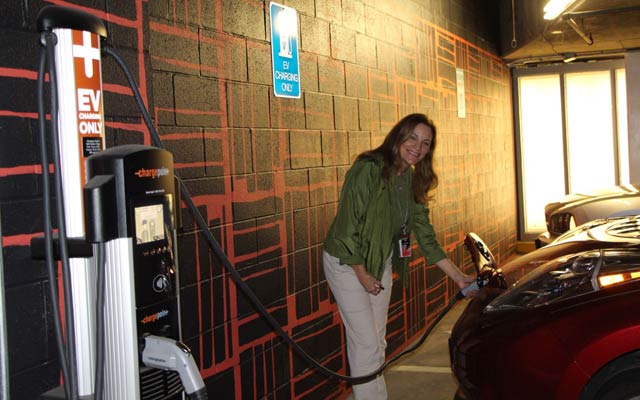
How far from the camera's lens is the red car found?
3.02m

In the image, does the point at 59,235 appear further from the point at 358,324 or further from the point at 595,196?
the point at 595,196

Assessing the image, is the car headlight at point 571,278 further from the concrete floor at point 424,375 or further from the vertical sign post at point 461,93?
the vertical sign post at point 461,93

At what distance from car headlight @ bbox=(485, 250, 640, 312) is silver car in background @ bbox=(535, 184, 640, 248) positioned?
3004 mm

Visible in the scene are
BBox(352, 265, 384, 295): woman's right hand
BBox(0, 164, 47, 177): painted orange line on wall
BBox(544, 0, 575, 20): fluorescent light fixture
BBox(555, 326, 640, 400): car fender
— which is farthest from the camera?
BBox(544, 0, 575, 20): fluorescent light fixture

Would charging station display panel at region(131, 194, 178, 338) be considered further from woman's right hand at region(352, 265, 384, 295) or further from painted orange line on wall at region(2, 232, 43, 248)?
woman's right hand at region(352, 265, 384, 295)

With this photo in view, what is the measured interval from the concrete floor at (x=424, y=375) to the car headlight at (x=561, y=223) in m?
1.47

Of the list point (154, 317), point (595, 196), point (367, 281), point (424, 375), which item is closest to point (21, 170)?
point (154, 317)

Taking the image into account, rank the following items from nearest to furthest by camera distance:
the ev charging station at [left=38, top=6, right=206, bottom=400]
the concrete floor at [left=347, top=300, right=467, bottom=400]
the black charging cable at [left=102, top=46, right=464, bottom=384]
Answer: the ev charging station at [left=38, top=6, right=206, bottom=400] → the black charging cable at [left=102, top=46, right=464, bottom=384] → the concrete floor at [left=347, top=300, right=467, bottom=400]

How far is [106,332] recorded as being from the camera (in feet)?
6.77

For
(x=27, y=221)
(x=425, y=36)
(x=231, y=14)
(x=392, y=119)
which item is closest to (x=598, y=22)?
(x=425, y=36)

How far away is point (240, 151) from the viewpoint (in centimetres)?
396

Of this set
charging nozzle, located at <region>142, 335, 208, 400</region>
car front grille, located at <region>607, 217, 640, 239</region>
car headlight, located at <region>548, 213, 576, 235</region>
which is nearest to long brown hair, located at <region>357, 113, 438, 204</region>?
car front grille, located at <region>607, 217, 640, 239</region>

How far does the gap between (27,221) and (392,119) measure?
13.5 ft

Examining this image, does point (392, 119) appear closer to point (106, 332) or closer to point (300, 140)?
point (300, 140)
